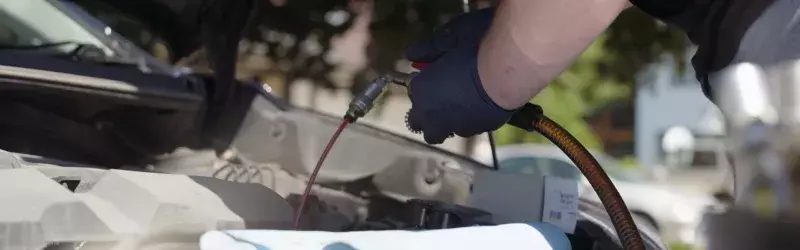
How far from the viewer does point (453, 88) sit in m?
1.25

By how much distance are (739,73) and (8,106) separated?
1.54 metres

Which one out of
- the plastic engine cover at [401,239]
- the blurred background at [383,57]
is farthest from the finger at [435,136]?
the blurred background at [383,57]

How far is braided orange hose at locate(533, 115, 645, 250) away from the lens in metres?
1.26

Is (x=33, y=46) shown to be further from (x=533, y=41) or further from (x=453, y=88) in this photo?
(x=533, y=41)

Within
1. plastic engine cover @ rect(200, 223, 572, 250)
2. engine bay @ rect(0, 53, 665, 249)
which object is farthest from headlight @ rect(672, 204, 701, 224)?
plastic engine cover @ rect(200, 223, 572, 250)

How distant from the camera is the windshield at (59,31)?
2.07m

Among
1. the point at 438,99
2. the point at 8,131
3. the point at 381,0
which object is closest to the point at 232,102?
the point at 8,131

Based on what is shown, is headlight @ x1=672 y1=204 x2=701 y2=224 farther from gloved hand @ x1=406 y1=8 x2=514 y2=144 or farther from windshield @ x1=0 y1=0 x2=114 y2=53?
gloved hand @ x1=406 y1=8 x2=514 y2=144

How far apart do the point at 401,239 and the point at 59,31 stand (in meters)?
1.55

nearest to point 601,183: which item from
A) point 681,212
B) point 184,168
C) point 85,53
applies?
point 184,168

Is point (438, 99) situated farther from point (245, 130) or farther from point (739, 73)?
point (245, 130)

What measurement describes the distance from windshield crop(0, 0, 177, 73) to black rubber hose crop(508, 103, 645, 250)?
4.15 ft

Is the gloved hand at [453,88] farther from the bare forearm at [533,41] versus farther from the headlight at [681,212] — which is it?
the headlight at [681,212]

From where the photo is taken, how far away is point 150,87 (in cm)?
201
